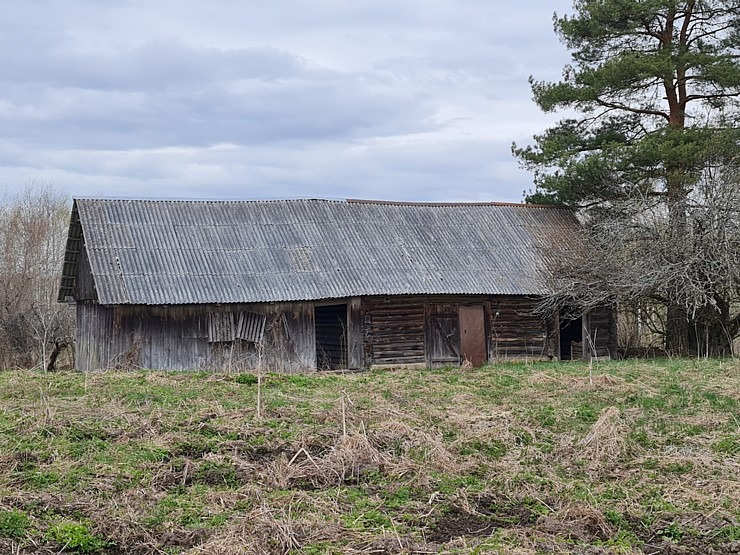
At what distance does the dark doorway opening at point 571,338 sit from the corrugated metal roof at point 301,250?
6.55 ft

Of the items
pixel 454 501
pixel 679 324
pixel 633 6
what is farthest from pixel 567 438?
pixel 633 6

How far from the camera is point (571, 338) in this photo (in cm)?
2477

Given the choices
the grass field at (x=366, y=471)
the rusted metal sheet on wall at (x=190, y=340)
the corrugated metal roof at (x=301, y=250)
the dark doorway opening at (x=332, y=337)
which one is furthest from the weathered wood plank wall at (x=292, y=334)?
the grass field at (x=366, y=471)

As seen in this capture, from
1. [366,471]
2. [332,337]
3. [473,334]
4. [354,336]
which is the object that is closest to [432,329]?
[473,334]

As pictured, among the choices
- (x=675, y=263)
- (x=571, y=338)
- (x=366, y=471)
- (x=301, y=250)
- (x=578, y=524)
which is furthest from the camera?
(x=571, y=338)

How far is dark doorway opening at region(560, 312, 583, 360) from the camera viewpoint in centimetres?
2311

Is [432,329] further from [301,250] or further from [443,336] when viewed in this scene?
→ [301,250]

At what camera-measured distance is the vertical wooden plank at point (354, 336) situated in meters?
20.6

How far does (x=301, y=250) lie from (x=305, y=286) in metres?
1.62

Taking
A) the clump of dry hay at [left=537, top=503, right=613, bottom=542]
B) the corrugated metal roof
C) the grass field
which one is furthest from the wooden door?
the clump of dry hay at [left=537, top=503, right=613, bottom=542]

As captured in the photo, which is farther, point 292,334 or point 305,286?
point 305,286

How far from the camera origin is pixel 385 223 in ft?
77.0

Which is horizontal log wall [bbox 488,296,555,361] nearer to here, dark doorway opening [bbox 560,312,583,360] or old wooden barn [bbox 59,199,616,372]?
old wooden barn [bbox 59,199,616,372]

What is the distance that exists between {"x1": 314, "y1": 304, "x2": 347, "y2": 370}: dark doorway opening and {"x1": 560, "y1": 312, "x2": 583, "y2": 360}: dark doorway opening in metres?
5.70
